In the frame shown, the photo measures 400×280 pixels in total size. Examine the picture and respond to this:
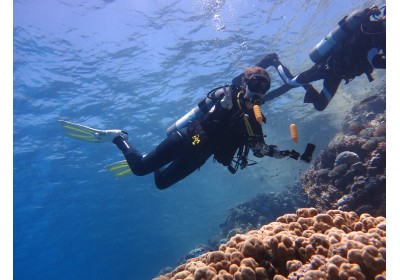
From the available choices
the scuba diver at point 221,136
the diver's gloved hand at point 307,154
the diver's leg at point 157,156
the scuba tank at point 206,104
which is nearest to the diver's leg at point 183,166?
the scuba diver at point 221,136

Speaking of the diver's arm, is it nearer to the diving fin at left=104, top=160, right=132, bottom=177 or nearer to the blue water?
the blue water

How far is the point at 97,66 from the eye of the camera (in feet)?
52.3

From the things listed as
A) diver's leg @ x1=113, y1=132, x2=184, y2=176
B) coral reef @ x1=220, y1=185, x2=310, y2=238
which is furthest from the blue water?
diver's leg @ x1=113, y1=132, x2=184, y2=176

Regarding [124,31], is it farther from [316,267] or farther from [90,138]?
[316,267]

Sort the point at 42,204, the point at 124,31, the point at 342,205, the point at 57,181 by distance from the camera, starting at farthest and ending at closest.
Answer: the point at 42,204, the point at 57,181, the point at 124,31, the point at 342,205

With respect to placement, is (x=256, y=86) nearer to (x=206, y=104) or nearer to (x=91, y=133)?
(x=206, y=104)

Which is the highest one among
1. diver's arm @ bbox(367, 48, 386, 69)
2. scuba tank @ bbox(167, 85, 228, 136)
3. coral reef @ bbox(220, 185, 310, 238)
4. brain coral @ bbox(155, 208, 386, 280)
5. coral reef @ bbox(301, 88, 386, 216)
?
scuba tank @ bbox(167, 85, 228, 136)

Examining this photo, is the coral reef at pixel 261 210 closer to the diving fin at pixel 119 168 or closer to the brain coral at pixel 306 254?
the diving fin at pixel 119 168

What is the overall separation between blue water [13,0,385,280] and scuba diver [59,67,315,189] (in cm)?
Answer: 685

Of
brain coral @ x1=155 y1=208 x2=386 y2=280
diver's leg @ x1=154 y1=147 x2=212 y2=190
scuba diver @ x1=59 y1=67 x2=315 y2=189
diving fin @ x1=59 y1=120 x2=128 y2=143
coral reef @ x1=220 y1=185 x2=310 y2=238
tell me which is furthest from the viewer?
coral reef @ x1=220 y1=185 x2=310 y2=238

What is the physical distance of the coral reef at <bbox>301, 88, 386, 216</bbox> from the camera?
21.6 feet
